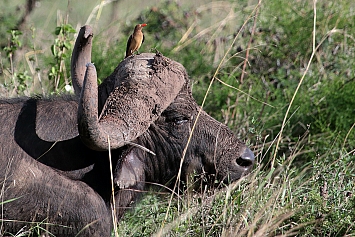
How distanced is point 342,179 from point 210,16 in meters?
6.82

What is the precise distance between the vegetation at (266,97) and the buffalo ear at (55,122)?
0.79 m

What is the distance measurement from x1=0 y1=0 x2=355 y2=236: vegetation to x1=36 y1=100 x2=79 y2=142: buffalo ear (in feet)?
2.60

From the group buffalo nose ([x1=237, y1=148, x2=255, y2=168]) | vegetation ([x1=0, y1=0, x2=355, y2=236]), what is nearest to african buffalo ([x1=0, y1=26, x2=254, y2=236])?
buffalo nose ([x1=237, y1=148, x2=255, y2=168])

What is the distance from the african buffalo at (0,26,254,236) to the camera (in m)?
4.36

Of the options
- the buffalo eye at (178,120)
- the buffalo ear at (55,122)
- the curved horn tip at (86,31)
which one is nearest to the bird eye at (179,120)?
the buffalo eye at (178,120)

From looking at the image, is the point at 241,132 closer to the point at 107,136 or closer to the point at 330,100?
the point at 330,100

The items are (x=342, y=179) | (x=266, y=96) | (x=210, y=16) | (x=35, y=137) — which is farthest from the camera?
(x=210, y=16)

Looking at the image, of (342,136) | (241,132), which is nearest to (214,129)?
(241,132)

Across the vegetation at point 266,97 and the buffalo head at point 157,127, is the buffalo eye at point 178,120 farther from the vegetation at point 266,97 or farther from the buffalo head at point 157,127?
the vegetation at point 266,97

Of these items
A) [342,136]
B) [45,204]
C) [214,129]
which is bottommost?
[342,136]

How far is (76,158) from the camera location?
4535 millimetres

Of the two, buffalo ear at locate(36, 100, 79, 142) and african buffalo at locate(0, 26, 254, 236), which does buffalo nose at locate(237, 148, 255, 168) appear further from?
buffalo ear at locate(36, 100, 79, 142)

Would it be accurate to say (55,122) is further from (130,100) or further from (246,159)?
(246,159)

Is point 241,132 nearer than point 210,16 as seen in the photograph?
Yes
